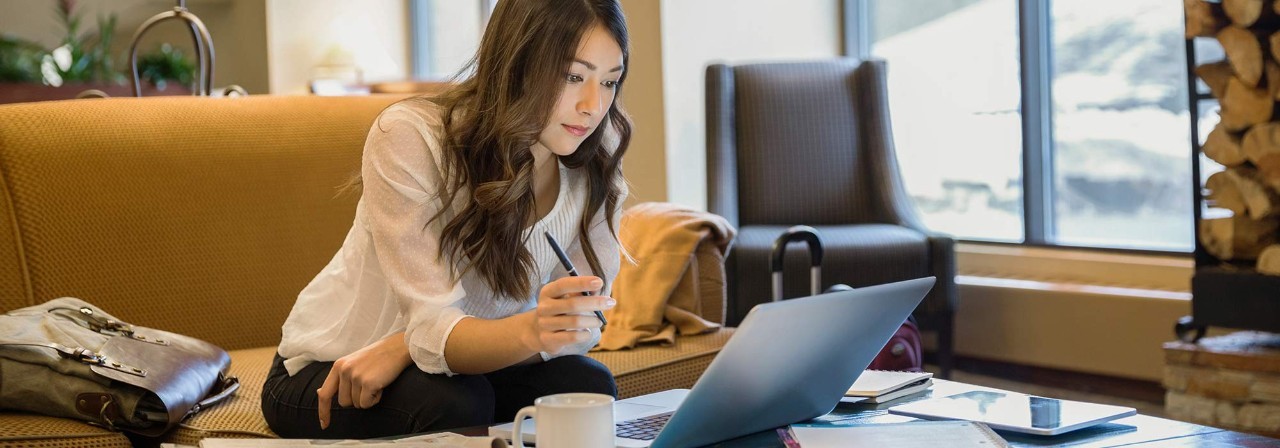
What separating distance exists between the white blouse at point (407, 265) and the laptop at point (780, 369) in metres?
0.24

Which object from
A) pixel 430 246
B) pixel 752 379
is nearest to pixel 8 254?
pixel 430 246

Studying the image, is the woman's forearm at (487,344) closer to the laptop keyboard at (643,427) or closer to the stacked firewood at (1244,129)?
the laptop keyboard at (643,427)

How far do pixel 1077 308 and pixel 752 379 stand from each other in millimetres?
2549

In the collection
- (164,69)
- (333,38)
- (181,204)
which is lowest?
(181,204)

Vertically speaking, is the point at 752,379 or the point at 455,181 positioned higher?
the point at 455,181

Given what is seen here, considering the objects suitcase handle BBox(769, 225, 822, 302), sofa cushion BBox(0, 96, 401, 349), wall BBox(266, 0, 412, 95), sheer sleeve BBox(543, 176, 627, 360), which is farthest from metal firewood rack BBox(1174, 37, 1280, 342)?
wall BBox(266, 0, 412, 95)

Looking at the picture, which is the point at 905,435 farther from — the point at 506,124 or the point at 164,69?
the point at 164,69

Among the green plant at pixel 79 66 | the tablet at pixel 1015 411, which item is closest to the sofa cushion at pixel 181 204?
the tablet at pixel 1015 411

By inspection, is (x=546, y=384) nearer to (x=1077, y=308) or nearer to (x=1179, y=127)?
(x=1077, y=308)

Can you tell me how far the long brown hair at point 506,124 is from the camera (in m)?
1.51

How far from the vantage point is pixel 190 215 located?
2217mm

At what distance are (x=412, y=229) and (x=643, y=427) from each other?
0.40m

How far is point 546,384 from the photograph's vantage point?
5.39 feet

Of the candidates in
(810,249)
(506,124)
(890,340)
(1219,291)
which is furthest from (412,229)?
(1219,291)
